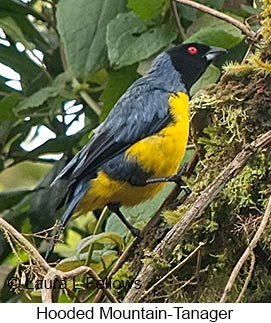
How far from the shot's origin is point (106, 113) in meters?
2.30

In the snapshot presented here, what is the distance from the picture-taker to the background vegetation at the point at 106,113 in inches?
66.6

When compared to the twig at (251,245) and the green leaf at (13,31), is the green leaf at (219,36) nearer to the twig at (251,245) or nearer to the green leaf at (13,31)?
the green leaf at (13,31)

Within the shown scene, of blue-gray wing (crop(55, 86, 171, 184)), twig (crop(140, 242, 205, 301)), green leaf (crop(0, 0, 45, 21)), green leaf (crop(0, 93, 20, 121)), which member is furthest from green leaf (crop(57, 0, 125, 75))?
twig (crop(140, 242, 205, 301))

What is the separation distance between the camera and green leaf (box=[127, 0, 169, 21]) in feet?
6.98

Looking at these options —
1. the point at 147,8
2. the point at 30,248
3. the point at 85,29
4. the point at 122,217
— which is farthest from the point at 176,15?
the point at 30,248

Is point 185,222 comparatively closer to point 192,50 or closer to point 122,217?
point 122,217

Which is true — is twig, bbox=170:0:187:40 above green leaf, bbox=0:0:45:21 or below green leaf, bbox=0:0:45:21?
below

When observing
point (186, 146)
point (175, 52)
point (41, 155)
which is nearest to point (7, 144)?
point (41, 155)

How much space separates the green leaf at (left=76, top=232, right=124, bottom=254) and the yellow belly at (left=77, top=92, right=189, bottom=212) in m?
0.15

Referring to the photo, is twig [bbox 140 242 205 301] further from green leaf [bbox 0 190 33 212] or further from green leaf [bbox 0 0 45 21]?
green leaf [bbox 0 0 45 21]

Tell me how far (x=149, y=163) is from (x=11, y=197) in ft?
1.73

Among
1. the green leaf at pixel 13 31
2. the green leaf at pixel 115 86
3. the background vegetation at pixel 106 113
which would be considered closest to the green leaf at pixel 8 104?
the background vegetation at pixel 106 113

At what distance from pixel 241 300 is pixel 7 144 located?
4.55 ft
